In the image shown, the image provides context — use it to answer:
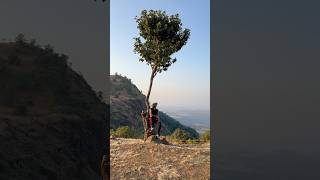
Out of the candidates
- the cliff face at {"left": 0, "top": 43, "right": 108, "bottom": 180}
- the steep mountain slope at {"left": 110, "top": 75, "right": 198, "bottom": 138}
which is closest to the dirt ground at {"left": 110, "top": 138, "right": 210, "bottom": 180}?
the cliff face at {"left": 0, "top": 43, "right": 108, "bottom": 180}

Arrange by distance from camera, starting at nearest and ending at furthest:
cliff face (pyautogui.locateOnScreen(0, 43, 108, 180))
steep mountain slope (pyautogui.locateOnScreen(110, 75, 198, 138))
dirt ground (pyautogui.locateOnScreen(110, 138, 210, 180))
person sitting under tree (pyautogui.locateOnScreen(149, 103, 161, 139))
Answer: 1. cliff face (pyautogui.locateOnScreen(0, 43, 108, 180))
2. dirt ground (pyautogui.locateOnScreen(110, 138, 210, 180))
3. person sitting under tree (pyautogui.locateOnScreen(149, 103, 161, 139))
4. steep mountain slope (pyautogui.locateOnScreen(110, 75, 198, 138))

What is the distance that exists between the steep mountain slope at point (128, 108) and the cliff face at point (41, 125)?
5559cm

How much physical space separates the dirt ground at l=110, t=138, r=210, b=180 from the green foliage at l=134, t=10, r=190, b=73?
6196 mm

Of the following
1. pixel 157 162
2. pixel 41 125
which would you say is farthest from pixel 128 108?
pixel 41 125

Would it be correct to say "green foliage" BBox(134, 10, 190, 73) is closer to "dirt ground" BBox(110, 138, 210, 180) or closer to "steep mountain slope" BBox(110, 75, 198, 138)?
"dirt ground" BBox(110, 138, 210, 180)

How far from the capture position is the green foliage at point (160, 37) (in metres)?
26.6

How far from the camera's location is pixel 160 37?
26.6 m

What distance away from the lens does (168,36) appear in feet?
87.4

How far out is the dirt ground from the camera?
19047 mm

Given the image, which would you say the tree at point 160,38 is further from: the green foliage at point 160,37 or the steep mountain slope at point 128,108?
the steep mountain slope at point 128,108

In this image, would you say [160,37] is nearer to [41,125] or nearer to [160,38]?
[160,38]

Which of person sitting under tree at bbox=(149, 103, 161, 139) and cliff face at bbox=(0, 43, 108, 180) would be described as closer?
cliff face at bbox=(0, 43, 108, 180)
